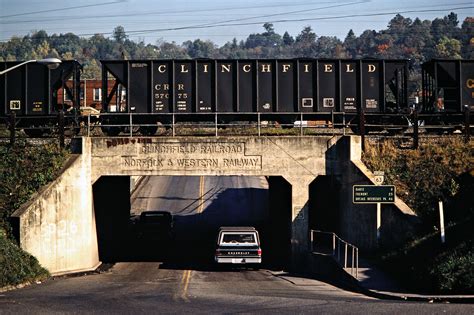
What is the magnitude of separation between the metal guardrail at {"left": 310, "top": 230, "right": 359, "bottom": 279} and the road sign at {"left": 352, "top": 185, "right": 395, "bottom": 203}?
1.73 meters

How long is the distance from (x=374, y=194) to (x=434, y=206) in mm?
2897

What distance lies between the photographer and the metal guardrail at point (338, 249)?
87.5ft

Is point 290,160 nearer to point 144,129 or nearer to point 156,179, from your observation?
point 144,129

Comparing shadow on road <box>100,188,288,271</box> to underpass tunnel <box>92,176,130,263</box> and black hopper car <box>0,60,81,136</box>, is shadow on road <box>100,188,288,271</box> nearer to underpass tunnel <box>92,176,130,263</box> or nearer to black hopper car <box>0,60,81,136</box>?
underpass tunnel <box>92,176,130,263</box>

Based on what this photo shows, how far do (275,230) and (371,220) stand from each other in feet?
49.0

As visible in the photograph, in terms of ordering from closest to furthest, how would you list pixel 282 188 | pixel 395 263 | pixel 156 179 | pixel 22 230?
pixel 395 263 → pixel 22 230 → pixel 282 188 → pixel 156 179

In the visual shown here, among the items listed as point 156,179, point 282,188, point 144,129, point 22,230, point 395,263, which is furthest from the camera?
point 156,179

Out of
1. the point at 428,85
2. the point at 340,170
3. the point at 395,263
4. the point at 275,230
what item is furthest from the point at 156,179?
the point at 395,263

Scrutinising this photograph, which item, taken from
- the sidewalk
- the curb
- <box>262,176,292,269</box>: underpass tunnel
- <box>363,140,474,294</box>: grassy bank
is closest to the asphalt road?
Answer: the curb

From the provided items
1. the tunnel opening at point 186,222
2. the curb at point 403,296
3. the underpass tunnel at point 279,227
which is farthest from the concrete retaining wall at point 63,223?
the curb at point 403,296

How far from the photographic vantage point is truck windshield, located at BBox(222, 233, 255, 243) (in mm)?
31625

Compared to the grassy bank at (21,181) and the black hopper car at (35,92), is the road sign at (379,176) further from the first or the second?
the black hopper car at (35,92)

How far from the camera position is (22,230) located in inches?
1161

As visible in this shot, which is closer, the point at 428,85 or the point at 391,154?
the point at 391,154
